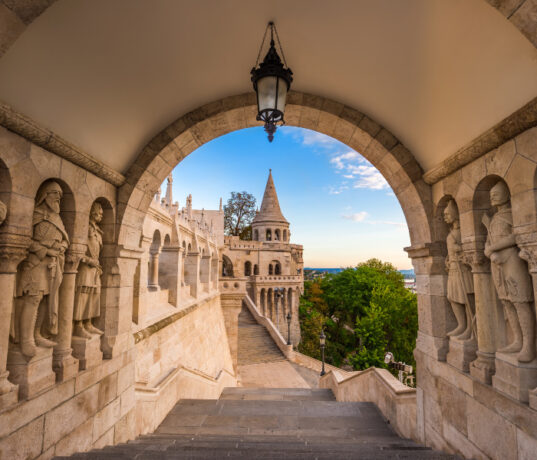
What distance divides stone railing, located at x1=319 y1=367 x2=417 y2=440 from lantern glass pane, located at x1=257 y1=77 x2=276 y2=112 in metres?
4.28

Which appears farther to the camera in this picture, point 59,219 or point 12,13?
point 59,219

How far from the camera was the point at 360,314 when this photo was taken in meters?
31.9

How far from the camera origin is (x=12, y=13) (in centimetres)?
174

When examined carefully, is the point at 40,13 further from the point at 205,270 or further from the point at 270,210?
the point at 270,210

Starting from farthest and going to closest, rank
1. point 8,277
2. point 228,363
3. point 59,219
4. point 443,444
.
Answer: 1. point 228,363
2. point 443,444
3. point 59,219
4. point 8,277

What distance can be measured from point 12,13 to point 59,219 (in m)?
1.76

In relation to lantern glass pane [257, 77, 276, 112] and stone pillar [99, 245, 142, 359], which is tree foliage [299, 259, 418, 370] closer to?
stone pillar [99, 245, 142, 359]

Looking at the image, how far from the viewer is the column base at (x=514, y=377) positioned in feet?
8.13

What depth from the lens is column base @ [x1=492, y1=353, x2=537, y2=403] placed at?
2.48m

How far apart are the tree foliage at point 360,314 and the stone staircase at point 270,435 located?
16230 mm

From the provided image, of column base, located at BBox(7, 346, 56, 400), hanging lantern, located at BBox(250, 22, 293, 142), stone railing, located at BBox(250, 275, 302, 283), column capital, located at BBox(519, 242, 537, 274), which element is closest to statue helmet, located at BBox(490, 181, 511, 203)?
column capital, located at BBox(519, 242, 537, 274)

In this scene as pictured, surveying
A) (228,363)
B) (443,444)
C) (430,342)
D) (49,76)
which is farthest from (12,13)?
(228,363)

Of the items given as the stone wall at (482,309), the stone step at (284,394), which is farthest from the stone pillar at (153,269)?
the stone wall at (482,309)

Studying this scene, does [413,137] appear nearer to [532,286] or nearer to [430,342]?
[532,286]
